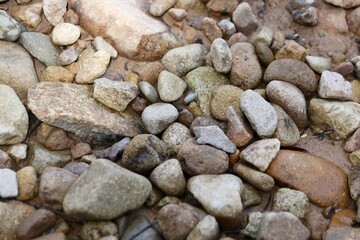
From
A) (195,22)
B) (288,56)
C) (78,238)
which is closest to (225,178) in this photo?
(78,238)

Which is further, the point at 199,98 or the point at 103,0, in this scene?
the point at 103,0

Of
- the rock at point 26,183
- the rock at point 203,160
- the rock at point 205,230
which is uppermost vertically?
the rock at point 203,160

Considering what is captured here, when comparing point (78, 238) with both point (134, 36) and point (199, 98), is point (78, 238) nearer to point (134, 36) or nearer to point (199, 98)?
point (199, 98)

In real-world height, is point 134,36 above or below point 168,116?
above

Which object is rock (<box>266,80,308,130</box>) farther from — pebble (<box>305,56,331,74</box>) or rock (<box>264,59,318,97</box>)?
pebble (<box>305,56,331,74</box>)

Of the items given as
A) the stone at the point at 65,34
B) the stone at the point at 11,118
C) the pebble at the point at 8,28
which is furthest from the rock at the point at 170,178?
the pebble at the point at 8,28

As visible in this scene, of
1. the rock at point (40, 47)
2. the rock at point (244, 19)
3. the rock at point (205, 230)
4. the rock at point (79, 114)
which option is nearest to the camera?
the rock at point (205, 230)

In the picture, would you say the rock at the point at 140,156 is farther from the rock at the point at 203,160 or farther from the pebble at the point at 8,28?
the pebble at the point at 8,28
